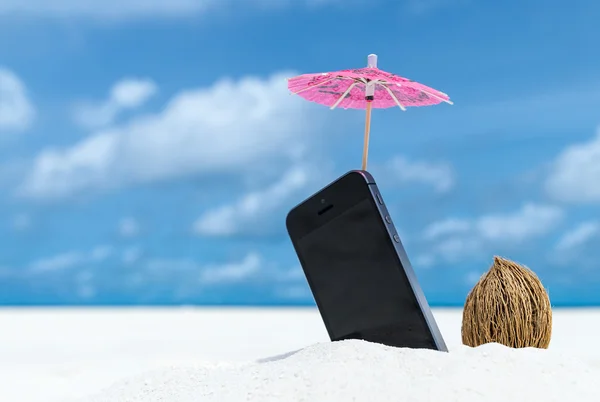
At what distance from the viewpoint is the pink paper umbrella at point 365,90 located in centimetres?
363

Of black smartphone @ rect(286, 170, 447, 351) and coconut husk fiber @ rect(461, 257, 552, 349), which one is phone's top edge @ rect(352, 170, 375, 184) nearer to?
black smartphone @ rect(286, 170, 447, 351)

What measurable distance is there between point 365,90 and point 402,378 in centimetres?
198

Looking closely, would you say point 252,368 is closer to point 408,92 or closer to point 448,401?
point 448,401

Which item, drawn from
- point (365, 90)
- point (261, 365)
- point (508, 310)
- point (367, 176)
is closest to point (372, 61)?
point (365, 90)

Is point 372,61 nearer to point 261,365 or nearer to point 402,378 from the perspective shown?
point 261,365

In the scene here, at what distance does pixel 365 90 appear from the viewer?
3.92m

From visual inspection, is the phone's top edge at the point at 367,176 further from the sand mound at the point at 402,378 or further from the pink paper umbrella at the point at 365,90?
the sand mound at the point at 402,378

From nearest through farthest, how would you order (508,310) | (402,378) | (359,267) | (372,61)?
(402,378) → (359,267) → (508,310) → (372,61)

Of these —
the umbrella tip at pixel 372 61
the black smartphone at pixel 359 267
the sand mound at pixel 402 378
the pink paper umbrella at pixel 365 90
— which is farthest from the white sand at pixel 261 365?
the umbrella tip at pixel 372 61

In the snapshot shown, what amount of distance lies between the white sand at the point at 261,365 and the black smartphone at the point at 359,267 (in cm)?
18

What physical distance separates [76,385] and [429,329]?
9.50 feet

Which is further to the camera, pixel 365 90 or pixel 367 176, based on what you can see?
pixel 365 90

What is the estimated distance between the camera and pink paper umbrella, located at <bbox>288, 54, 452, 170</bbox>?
143 inches

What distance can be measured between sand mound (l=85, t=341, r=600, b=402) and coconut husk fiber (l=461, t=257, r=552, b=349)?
61 cm
